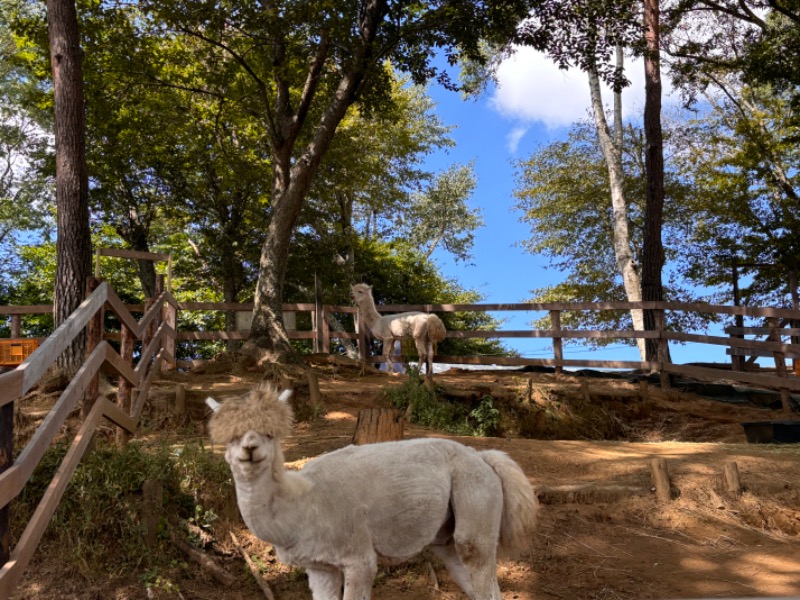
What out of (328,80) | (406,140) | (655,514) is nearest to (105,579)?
(655,514)

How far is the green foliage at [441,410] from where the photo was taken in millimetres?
9703

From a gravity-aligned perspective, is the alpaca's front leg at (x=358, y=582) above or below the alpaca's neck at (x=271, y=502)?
below

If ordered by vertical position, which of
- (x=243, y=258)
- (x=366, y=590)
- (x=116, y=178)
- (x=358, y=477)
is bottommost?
(x=366, y=590)

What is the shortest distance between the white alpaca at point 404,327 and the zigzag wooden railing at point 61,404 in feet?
20.2

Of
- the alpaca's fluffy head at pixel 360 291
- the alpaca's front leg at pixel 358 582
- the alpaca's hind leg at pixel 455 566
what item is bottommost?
the alpaca's hind leg at pixel 455 566

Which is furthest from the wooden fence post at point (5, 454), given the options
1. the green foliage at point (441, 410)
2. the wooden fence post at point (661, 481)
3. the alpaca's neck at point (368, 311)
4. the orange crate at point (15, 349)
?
the orange crate at point (15, 349)

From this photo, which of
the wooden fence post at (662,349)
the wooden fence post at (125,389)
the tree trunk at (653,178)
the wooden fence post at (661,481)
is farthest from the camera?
the tree trunk at (653,178)

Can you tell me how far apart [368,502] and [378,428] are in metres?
2.58

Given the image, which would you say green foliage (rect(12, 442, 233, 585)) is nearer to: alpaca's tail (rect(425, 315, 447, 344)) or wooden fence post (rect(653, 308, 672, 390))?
alpaca's tail (rect(425, 315, 447, 344))

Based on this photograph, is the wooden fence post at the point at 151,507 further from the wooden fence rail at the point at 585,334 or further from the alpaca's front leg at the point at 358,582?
the wooden fence rail at the point at 585,334

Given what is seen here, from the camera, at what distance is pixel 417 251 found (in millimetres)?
31391

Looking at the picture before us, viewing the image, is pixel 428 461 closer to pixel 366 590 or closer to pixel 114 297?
pixel 366 590

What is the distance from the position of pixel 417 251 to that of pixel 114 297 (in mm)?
25087

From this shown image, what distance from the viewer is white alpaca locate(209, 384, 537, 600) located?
3.14 meters
